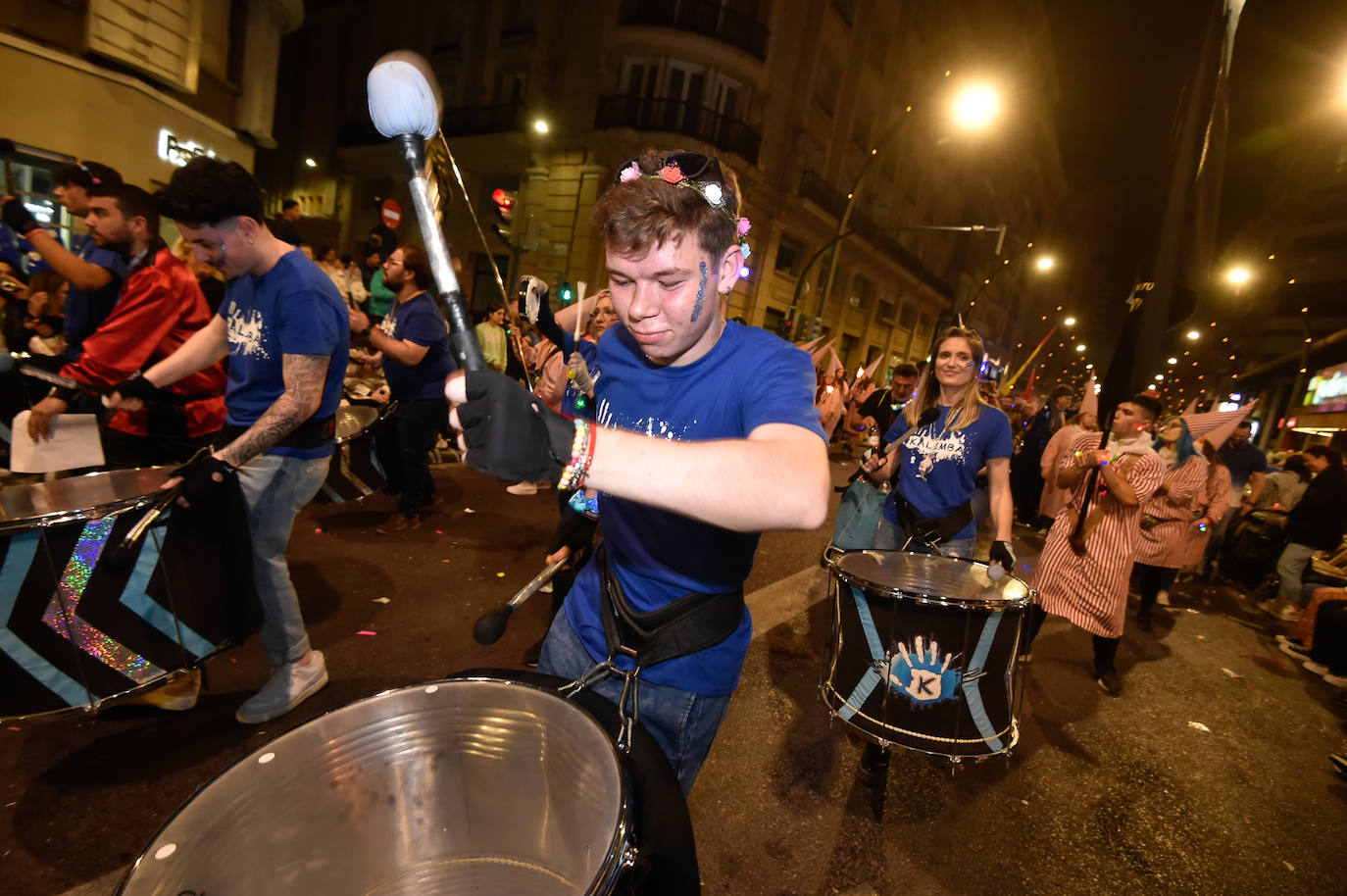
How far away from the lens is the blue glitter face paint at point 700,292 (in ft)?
4.44

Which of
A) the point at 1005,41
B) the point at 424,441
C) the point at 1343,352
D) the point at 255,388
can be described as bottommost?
the point at 424,441

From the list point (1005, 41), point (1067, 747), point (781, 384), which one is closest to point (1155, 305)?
point (1067, 747)

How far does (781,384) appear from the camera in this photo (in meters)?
1.24

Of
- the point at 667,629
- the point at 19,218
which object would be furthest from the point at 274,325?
the point at 19,218

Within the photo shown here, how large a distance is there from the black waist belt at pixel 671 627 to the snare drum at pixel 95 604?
185 centimetres

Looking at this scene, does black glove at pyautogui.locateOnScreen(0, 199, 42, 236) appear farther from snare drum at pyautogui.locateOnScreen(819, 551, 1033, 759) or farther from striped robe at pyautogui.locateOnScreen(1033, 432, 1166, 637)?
striped robe at pyautogui.locateOnScreen(1033, 432, 1166, 637)

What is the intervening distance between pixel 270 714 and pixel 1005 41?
51.3m

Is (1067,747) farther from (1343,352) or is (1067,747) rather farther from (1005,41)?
(1005,41)

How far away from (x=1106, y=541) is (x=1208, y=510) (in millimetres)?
3981

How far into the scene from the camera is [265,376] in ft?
8.62

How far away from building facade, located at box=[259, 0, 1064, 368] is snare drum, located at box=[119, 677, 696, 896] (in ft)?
45.1

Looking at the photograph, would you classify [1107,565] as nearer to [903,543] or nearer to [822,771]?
[903,543]

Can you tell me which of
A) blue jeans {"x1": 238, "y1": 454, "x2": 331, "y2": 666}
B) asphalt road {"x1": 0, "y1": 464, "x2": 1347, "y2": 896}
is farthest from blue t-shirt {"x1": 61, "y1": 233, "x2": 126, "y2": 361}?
blue jeans {"x1": 238, "y1": 454, "x2": 331, "y2": 666}

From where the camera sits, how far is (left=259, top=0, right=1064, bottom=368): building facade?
65.3 ft
